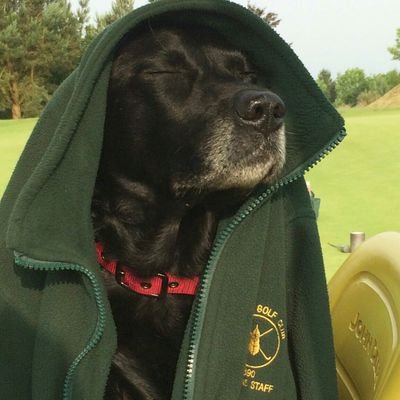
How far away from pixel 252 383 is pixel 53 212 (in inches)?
26.7

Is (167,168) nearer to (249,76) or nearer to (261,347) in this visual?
(249,76)

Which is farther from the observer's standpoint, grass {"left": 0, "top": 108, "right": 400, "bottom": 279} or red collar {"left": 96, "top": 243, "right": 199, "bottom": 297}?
grass {"left": 0, "top": 108, "right": 400, "bottom": 279}

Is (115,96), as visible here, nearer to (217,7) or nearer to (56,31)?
(217,7)

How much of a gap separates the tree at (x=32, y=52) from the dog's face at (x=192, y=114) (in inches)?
950

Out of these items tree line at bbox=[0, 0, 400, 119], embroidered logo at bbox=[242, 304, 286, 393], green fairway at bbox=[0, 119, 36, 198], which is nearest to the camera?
embroidered logo at bbox=[242, 304, 286, 393]

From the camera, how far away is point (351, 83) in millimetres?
58438

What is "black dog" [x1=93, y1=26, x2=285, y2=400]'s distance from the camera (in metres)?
1.65

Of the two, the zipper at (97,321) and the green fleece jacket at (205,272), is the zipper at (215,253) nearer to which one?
the green fleece jacket at (205,272)

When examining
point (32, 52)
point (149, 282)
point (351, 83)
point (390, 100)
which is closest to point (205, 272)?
point (149, 282)

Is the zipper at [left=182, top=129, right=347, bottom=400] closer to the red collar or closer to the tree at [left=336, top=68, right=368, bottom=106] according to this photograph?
the red collar

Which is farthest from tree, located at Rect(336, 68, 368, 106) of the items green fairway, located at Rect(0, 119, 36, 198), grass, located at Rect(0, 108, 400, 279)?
grass, located at Rect(0, 108, 400, 279)

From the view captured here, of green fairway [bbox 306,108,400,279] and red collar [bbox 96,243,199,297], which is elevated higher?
red collar [bbox 96,243,199,297]

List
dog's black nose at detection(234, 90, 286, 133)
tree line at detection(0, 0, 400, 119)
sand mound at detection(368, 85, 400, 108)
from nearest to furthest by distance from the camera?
dog's black nose at detection(234, 90, 286, 133) < sand mound at detection(368, 85, 400, 108) < tree line at detection(0, 0, 400, 119)

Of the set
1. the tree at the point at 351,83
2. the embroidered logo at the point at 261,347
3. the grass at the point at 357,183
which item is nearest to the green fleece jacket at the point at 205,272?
the embroidered logo at the point at 261,347
